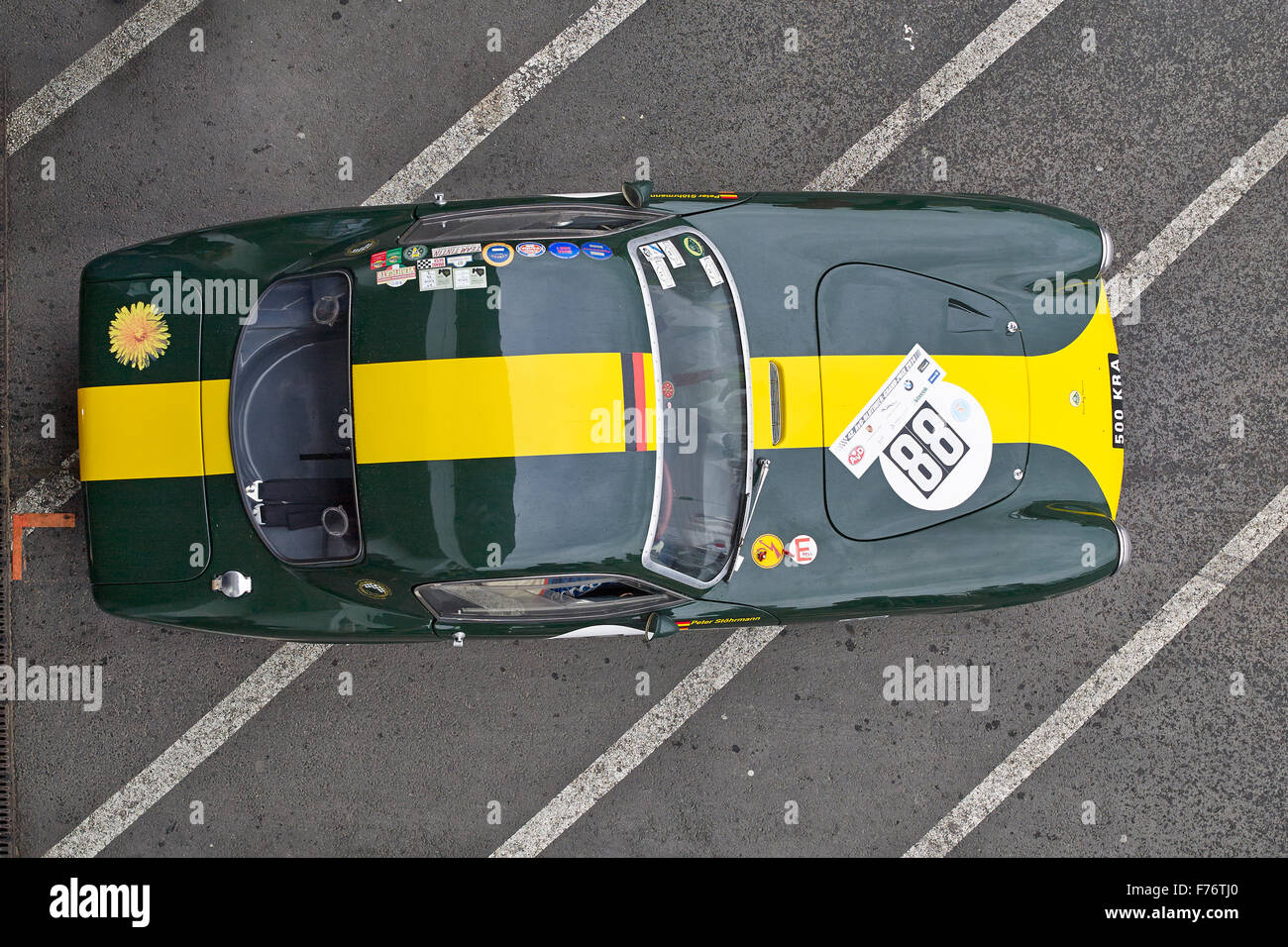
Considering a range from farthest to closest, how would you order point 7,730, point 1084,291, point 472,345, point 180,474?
point 7,730 → point 1084,291 → point 180,474 → point 472,345

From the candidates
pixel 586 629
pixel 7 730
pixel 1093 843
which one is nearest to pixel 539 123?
pixel 586 629

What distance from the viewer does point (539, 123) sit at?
4.74m

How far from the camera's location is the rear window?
11.6 feet

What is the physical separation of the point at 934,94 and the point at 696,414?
2.74 metres

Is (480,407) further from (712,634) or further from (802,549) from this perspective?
(712,634)

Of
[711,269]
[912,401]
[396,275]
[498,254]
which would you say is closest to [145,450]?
[396,275]

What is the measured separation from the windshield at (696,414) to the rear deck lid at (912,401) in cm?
44

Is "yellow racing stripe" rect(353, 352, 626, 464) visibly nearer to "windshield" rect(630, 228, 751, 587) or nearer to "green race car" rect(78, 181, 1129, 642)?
"green race car" rect(78, 181, 1129, 642)

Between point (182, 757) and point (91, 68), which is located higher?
point (91, 68)

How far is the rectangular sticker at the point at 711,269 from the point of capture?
356 centimetres

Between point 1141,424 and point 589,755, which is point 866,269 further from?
point 589,755

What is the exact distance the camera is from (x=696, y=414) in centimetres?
343

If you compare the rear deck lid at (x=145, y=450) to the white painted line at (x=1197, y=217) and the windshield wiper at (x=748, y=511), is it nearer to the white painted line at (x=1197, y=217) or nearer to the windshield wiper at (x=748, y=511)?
the windshield wiper at (x=748, y=511)

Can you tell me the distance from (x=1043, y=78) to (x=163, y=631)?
579 cm
